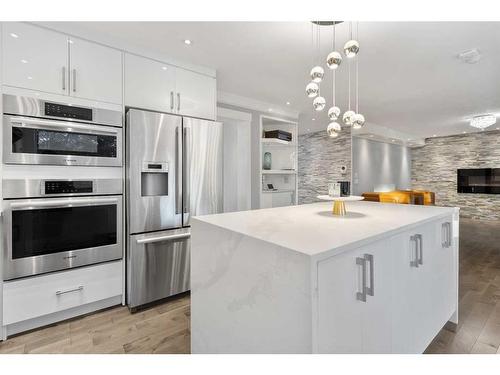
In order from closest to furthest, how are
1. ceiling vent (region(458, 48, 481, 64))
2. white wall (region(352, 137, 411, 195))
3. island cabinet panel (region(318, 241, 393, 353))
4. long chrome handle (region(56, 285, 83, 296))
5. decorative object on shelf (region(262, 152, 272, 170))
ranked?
island cabinet panel (region(318, 241, 393, 353))
long chrome handle (region(56, 285, 83, 296))
ceiling vent (region(458, 48, 481, 64))
decorative object on shelf (region(262, 152, 272, 170))
white wall (region(352, 137, 411, 195))

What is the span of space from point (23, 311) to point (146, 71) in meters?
2.12

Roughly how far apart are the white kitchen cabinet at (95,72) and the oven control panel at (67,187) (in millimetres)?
683

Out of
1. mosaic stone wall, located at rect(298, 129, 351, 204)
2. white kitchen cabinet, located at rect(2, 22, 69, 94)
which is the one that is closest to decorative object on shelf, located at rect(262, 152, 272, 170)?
mosaic stone wall, located at rect(298, 129, 351, 204)

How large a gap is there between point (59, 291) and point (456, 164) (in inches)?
370

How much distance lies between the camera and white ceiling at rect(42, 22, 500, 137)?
2.11 m

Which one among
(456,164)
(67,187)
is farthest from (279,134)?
(456,164)

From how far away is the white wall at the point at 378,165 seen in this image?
21.2 ft

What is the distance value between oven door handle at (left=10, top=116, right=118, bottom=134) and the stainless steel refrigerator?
0.19 meters

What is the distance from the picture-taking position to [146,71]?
2420 millimetres

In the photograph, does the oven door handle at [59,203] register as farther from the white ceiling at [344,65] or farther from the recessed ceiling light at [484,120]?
the recessed ceiling light at [484,120]

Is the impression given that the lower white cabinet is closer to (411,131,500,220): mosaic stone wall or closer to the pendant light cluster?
the pendant light cluster

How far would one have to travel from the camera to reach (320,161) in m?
6.80

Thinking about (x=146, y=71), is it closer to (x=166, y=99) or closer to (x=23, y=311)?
(x=166, y=99)

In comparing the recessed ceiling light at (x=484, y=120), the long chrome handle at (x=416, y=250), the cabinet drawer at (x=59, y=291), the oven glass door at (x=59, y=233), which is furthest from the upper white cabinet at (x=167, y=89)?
the recessed ceiling light at (x=484, y=120)
